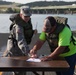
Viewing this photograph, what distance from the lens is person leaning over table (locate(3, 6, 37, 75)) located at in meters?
6.28

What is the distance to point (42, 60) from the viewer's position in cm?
585

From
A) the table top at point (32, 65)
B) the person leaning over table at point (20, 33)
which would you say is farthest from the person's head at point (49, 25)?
the person leaning over table at point (20, 33)

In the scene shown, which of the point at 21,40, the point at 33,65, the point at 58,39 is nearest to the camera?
the point at 33,65

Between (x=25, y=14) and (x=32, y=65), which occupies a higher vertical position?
(x=25, y=14)

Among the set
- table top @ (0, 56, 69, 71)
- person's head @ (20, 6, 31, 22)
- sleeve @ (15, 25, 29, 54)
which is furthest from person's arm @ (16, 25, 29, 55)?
table top @ (0, 56, 69, 71)

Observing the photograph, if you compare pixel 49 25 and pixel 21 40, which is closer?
pixel 49 25

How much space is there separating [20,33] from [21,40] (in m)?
0.14

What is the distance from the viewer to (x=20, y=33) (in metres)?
6.34

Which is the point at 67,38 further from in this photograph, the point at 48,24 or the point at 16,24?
the point at 16,24

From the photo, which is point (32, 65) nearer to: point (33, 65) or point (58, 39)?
point (33, 65)

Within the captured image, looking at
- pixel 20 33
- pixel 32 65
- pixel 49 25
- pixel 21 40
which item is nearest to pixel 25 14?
pixel 20 33

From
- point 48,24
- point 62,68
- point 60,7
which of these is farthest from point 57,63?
point 60,7

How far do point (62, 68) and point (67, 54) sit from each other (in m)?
0.80

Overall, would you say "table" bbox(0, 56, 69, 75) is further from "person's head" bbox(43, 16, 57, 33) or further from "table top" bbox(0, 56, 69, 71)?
"person's head" bbox(43, 16, 57, 33)
